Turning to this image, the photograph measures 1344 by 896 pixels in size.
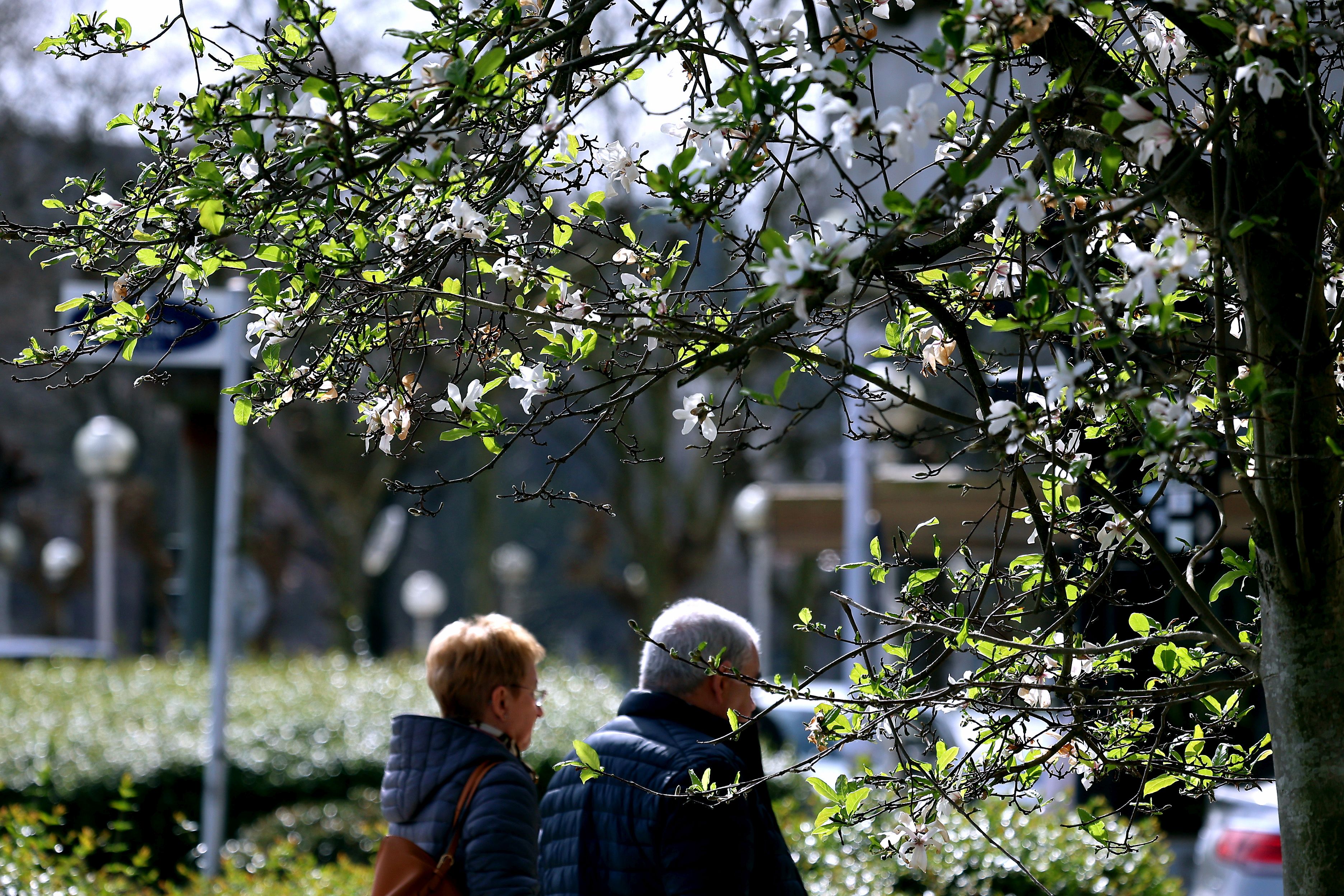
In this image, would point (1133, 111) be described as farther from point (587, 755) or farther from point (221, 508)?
point (221, 508)

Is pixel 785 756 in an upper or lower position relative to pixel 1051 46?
lower

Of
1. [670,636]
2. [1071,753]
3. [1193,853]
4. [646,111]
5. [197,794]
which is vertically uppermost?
[646,111]

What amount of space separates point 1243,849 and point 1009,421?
13.9 ft

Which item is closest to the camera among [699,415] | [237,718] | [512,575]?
[699,415]

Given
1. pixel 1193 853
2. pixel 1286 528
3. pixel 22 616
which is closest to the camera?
pixel 1286 528

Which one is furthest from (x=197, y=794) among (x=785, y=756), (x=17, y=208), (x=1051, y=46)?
(x=17, y=208)

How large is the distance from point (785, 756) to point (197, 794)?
3.61m

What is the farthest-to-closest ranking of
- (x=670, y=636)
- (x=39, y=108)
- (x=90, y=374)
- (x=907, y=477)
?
(x=39, y=108) < (x=907, y=477) < (x=670, y=636) < (x=90, y=374)

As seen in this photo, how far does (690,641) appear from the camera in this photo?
319 centimetres

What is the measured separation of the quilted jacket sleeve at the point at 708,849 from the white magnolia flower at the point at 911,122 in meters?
1.59

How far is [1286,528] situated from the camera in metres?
2.35

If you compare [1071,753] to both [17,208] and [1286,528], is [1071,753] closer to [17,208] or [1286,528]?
[1286,528]

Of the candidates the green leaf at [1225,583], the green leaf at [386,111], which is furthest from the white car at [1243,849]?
the green leaf at [386,111]

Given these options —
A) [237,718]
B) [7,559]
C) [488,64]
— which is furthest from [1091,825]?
[7,559]
